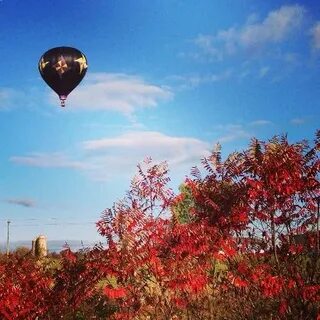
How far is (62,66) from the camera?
20531 millimetres

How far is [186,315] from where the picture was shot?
41.2 feet

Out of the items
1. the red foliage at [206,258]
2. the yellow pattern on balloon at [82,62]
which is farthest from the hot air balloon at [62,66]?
the red foliage at [206,258]

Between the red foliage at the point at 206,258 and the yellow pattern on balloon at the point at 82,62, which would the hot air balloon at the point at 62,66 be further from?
the red foliage at the point at 206,258

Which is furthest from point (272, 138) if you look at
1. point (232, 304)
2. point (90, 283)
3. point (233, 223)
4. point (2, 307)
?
point (2, 307)

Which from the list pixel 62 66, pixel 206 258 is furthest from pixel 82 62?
pixel 206 258

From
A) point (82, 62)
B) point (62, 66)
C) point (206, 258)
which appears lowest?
point (206, 258)

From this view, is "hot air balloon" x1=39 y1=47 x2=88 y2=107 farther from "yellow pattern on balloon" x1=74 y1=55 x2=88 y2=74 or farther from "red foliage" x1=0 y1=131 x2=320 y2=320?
"red foliage" x1=0 y1=131 x2=320 y2=320

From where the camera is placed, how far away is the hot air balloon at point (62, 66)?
2053 cm

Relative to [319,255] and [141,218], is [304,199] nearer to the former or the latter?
[319,255]

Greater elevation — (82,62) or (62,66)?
(82,62)

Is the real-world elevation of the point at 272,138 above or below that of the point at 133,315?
above

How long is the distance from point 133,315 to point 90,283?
A: 100 inches

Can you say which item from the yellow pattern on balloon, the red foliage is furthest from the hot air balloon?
the red foliage

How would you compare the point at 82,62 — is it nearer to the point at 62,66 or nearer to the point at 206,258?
the point at 62,66
